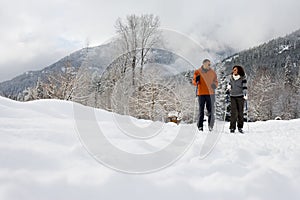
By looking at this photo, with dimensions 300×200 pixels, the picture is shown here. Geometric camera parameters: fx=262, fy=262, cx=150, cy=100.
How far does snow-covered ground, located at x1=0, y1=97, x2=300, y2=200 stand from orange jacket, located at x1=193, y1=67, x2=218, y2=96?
12.4 feet

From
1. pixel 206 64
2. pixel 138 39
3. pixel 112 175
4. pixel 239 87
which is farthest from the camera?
pixel 138 39

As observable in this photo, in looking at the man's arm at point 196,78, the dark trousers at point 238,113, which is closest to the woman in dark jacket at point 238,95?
the dark trousers at point 238,113

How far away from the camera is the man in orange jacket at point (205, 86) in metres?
7.02

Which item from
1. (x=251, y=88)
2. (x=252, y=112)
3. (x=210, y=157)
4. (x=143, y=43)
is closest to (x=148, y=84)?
(x=143, y=43)

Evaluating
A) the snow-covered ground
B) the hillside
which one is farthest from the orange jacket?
the hillside

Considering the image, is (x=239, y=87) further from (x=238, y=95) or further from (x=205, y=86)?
(x=205, y=86)

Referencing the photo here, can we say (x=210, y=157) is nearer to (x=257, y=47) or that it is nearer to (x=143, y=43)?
(x=143, y=43)

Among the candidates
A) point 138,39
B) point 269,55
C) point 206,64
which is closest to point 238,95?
point 206,64

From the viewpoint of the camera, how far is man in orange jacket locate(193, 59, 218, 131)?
7.02 meters

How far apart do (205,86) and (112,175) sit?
5102 mm

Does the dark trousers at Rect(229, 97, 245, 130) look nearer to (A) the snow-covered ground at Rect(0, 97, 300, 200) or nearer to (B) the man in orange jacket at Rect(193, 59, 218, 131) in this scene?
(B) the man in orange jacket at Rect(193, 59, 218, 131)

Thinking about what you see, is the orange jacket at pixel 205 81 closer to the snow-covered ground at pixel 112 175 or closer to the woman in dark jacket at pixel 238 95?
the woman in dark jacket at pixel 238 95

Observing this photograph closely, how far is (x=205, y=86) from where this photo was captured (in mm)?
7066

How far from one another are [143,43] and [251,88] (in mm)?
26608
